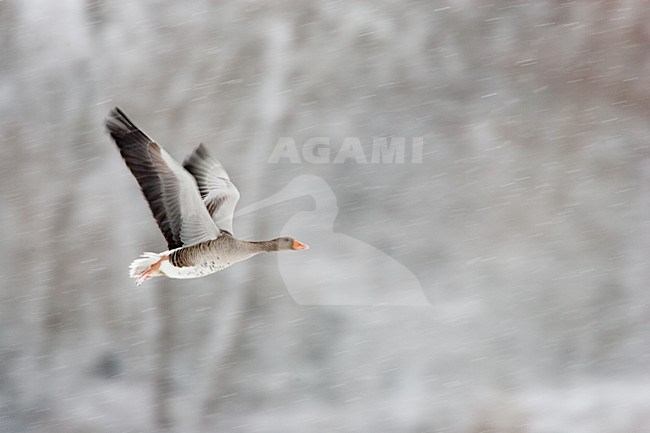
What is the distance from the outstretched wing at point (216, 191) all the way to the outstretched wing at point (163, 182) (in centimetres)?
4

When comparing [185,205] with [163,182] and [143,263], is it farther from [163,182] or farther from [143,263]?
[143,263]

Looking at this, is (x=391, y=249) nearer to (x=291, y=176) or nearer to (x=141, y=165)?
(x=291, y=176)

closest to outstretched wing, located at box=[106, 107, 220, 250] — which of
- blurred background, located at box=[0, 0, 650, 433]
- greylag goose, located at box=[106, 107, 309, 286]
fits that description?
greylag goose, located at box=[106, 107, 309, 286]

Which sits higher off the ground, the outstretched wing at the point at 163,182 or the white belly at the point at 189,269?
the outstretched wing at the point at 163,182

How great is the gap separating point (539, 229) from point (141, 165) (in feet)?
2.89

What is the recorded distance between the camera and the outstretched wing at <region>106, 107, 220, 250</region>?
1.25 metres

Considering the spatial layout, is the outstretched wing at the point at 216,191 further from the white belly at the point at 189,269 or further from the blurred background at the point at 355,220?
the blurred background at the point at 355,220

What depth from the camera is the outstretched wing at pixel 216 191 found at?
4.33 feet

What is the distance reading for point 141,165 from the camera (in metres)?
1.26

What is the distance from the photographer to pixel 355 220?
159 centimetres

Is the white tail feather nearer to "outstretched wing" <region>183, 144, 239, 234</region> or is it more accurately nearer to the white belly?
the white belly

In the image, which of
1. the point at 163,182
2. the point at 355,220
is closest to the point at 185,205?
the point at 163,182

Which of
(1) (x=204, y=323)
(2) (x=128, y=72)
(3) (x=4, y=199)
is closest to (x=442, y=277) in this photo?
(1) (x=204, y=323)

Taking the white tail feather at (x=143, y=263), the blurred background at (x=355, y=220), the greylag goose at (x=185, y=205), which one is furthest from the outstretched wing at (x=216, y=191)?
the blurred background at (x=355, y=220)
